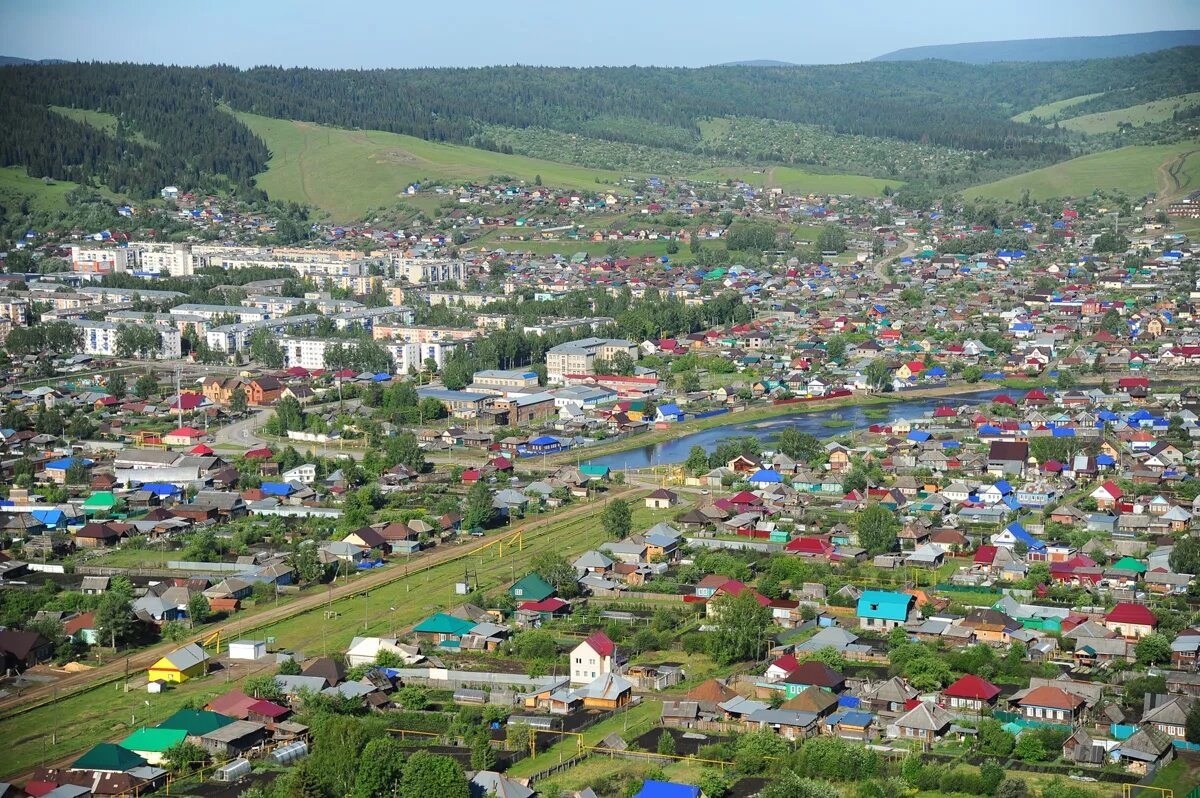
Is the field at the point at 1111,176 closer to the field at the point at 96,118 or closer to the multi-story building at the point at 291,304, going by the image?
the multi-story building at the point at 291,304

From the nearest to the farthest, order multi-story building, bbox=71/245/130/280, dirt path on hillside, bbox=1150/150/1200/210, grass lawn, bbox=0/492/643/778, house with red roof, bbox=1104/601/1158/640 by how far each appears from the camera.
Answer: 1. grass lawn, bbox=0/492/643/778
2. house with red roof, bbox=1104/601/1158/640
3. multi-story building, bbox=71/245/130/280
4. dirt path on hillside, bbox=1150/150/1200/210

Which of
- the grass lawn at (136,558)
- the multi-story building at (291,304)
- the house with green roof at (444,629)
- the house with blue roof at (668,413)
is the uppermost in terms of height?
the multi-story building at (291,304)

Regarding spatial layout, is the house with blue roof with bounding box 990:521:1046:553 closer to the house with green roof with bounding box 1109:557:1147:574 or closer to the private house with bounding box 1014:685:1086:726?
the house with green roof with bounding box 1109:557:1147:574

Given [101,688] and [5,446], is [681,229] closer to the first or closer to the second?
[5,446]

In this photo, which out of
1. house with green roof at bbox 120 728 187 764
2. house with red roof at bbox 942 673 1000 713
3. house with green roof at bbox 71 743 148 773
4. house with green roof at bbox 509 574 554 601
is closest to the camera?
house with green roof at bbox 71 743 148 773

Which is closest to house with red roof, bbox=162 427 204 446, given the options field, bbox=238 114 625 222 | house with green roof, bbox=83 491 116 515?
house with green roof, bbox=83 491 116 515

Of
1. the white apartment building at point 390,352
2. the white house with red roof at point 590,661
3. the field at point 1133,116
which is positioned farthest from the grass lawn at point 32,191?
the field at point 1133,116
